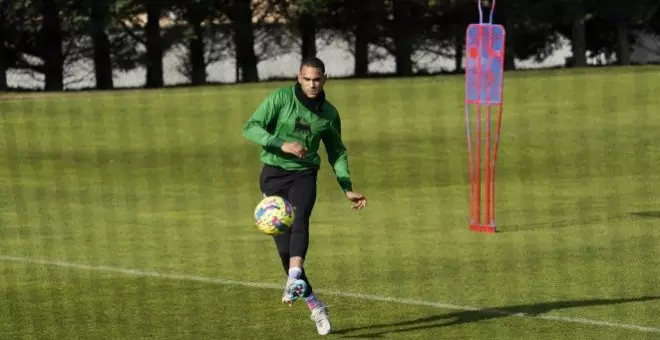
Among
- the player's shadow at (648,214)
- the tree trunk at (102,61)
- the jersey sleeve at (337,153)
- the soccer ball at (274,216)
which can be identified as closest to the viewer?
the soccer ball at (274,216)

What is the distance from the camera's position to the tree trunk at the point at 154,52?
6588cm

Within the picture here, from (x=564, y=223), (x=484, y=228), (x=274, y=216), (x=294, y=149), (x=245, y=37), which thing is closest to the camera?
(x=294, y=149)

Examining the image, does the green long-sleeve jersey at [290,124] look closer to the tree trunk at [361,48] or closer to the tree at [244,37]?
the tree at [244,37]

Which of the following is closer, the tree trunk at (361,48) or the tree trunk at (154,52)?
the tree trunk at (154,52)

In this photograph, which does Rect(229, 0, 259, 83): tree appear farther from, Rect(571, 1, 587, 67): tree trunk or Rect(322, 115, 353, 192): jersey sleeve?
Rect(322, 115, 353, 192): jersey sleeve

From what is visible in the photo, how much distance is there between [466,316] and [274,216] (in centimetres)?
217

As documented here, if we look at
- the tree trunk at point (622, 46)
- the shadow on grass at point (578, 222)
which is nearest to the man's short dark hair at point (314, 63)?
the shadow on grass at point (578, 222)

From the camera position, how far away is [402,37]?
226 ft

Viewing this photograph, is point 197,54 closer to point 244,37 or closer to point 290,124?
point 244,37

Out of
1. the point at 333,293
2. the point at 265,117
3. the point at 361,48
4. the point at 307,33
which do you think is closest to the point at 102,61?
the point at 307,33

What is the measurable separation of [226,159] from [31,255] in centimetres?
1343

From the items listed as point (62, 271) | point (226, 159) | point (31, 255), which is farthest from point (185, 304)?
point (226, 159)

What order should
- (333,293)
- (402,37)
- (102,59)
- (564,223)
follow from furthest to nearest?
(402,37), (102,59), (564,223), (333,293)

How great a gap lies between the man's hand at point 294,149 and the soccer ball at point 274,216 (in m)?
0.48
